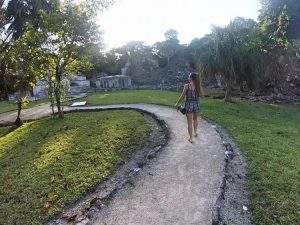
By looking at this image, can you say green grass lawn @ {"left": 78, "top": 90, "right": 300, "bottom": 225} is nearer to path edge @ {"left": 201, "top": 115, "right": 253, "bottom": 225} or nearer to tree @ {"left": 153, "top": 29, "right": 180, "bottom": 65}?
path edge @ {"left": 201, "top": 115, "right": 253, "bottom": 225}

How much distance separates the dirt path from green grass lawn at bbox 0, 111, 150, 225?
1.52m

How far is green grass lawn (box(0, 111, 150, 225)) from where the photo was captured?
954cm

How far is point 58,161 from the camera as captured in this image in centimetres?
1296

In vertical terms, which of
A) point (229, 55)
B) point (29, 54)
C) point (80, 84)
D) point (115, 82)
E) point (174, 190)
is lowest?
point (174, 190)

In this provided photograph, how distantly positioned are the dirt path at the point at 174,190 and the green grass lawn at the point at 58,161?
4.98 feet

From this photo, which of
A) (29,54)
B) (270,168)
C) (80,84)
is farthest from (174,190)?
(80,84)

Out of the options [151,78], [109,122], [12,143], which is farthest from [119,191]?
[151,78]

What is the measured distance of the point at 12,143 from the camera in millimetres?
18391

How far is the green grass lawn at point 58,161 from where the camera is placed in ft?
31.3

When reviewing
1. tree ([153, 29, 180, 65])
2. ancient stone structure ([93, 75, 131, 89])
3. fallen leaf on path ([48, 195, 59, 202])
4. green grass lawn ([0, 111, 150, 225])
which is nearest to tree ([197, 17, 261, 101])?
green grass lawn ([0, 111, 150, 225])

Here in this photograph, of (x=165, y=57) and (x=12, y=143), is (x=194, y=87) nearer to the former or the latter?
(x=12, y=143)

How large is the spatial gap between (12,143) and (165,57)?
1995 inches

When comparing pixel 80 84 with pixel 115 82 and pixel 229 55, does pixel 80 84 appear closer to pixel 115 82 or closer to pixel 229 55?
pixel 115 82

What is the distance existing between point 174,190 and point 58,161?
227 inches
